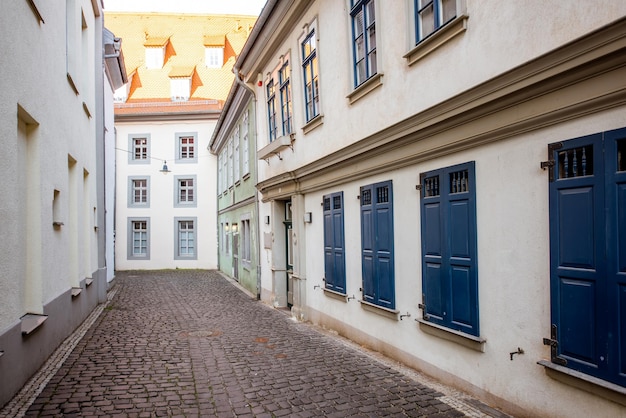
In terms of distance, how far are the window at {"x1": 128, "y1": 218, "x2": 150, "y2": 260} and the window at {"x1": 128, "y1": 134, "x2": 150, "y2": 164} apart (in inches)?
123

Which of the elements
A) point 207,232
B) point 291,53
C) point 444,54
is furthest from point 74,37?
point 207,232

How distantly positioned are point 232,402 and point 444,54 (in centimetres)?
446

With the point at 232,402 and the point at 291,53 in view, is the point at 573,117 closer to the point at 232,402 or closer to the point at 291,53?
the point at 232,402

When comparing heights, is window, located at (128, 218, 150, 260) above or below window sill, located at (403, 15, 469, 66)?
below

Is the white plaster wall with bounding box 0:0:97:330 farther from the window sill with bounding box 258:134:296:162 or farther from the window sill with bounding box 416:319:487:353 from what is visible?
the window sill with bounding box 416:319:487:353

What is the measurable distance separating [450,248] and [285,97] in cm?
733

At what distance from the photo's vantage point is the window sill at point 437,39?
18.1 feet

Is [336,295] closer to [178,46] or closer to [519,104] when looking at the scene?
[519,104]

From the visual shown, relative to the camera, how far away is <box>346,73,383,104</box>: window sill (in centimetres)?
741

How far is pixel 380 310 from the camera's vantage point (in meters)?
7.64

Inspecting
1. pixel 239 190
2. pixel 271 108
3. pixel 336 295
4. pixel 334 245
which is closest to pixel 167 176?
pixel 239 190

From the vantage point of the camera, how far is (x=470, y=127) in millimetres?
5516

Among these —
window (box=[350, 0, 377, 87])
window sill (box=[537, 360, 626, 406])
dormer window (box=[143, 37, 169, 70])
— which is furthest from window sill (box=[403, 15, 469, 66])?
Answer: dormer window (box=[143, 37, 169, 70])

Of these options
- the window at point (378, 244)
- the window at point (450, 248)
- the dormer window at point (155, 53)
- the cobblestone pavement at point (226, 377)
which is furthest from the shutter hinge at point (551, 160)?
the dormer window at point (155, 53)
